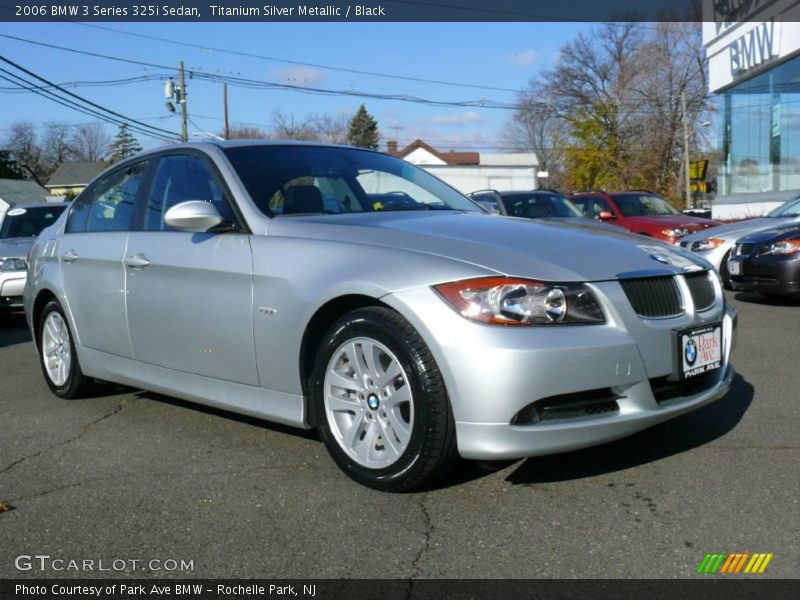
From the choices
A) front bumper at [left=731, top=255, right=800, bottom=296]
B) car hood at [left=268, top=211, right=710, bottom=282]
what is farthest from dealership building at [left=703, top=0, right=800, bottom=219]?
car hood at [left=268, top=211, right=710, bottom=282]

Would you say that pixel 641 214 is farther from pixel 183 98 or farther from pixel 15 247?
pixel 183 98

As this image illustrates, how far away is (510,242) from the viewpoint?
3635mm

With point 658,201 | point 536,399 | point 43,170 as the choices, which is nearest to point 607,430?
point 536,399

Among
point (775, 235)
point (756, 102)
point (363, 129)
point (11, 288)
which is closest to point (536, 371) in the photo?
point (775, 235)

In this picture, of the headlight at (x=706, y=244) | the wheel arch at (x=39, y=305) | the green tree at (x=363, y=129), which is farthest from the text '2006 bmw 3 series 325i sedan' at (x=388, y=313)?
the green tree at (x=363, y=129)

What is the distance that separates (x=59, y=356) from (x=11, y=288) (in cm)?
505

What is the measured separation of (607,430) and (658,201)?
13.6 meters

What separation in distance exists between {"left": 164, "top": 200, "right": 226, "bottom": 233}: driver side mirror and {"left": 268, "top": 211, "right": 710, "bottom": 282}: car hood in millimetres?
297

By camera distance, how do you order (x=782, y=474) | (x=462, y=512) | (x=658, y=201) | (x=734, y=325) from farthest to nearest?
(x=658, y=201) < (x=734, y=325) < (x=782, y=474) < (x=462, y=512)

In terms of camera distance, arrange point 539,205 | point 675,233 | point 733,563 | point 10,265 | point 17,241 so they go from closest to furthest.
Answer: point 733,563 < point 10,265 < point 17,241 < point 539,205 < point 675,233

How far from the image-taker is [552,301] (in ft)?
10.9

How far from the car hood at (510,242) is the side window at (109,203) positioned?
1469mm

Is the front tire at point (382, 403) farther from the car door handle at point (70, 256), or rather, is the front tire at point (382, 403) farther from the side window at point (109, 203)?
the car door handle at point (70, 256)

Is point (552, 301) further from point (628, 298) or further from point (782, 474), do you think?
point (782, 474)
